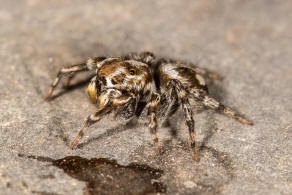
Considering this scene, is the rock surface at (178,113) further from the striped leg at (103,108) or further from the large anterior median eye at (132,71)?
the large anterior median eye at (132,71)

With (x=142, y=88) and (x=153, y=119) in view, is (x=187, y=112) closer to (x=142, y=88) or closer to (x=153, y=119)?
(x=153, y=119)

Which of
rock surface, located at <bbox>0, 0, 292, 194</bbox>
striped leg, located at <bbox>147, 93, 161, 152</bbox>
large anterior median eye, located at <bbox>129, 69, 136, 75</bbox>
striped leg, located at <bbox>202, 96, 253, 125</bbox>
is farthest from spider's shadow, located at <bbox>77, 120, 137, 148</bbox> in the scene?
striped leg, located at <bbox>202, 96, 253, 125</bbox>

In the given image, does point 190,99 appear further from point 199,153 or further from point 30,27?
point 30,27

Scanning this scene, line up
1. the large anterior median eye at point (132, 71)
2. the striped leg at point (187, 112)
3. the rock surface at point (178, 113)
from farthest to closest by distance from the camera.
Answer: the large anterior median eye at point (132, 71) < the striped leg at point (187, 112) < the rock surface at point (178, 113)

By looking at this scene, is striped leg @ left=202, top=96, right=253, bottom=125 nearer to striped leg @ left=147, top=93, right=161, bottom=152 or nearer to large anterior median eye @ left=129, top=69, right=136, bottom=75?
striped leg @ left=147, top=93, right=161, bottom=152

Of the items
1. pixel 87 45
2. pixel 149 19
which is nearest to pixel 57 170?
pixel 87 45

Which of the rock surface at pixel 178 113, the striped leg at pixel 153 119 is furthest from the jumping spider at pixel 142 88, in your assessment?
the rock surface at pixel 178 113

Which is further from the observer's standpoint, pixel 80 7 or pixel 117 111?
pixel 80 7
